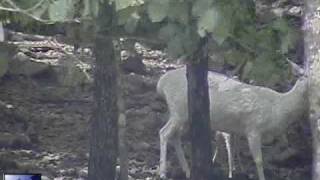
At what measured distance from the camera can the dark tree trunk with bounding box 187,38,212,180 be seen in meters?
8.34

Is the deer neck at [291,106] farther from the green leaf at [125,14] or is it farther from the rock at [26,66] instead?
the rock at [26,66]

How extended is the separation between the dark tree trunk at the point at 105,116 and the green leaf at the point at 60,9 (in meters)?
2.32

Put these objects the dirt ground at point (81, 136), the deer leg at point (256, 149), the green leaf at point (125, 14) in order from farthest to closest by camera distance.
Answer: the dirt ground at point (81, 136) → the deer leg at point (256, 149) → the green leaf at point (125, 14)

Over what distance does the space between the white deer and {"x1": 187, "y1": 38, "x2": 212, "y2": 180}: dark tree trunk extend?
0.77 metres

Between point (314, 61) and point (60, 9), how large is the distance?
219cm

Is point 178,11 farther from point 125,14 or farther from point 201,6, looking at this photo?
point 125,14

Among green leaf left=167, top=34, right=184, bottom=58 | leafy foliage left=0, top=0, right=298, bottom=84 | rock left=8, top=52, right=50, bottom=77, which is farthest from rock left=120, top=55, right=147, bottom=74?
green leaf left=167, top=34, right=184, bottom=58

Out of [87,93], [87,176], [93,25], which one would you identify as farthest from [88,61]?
[93,25]

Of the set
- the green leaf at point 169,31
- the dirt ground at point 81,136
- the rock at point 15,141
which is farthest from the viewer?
the rock at point 15,141

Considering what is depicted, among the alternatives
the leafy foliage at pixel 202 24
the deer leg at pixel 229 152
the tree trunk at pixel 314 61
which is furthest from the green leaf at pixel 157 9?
the deer leg at pixel 229 152

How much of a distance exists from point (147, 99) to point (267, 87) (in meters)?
2.23

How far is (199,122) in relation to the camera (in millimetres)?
8508

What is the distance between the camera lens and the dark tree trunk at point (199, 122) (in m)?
8.34

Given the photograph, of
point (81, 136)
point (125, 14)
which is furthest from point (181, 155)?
point (125, 14)
